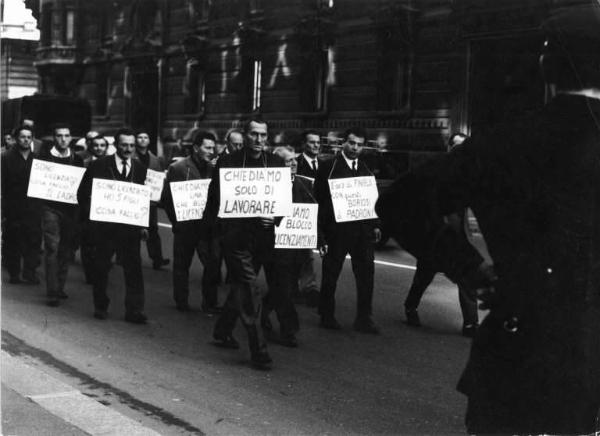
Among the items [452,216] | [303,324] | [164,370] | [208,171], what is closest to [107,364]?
[164,370]

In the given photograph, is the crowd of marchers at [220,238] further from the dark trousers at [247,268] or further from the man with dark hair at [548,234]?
the man with dark hair at [548,234]

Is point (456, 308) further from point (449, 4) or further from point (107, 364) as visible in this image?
point (107, 364)

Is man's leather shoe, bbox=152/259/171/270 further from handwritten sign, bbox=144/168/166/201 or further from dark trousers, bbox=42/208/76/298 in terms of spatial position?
dark trousers, bbox=42/208/76/298

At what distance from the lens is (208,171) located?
9.41 m

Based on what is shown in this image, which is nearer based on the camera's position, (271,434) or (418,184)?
(418,184)

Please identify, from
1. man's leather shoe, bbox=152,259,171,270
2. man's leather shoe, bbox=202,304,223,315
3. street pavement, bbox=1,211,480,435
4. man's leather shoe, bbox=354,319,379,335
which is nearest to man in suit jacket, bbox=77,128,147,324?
street pavement, bbox=1,211,480,435

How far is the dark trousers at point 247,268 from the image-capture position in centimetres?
662

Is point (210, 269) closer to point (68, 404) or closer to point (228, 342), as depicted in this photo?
point (228, 342)

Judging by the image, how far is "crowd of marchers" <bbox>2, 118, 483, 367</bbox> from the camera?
6770 mm

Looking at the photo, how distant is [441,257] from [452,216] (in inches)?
5.8

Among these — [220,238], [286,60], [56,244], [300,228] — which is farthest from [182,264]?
[220,238]

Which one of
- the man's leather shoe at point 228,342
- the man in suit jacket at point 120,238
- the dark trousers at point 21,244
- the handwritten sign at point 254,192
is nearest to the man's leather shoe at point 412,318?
the man's leather shoe at point 228,342

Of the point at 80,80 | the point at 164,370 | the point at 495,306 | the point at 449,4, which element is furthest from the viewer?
the point at 80,80

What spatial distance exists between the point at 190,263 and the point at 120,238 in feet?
2.96
